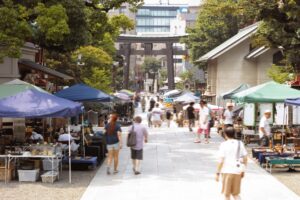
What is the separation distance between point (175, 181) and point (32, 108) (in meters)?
4.23

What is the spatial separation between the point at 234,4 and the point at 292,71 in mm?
8443

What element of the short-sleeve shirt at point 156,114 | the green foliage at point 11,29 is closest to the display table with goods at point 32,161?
the green foliage at point 11,29

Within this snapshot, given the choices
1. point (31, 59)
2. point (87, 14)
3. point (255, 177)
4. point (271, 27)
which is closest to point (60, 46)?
point (87, 14)

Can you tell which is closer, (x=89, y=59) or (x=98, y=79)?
(x=89, y=59)

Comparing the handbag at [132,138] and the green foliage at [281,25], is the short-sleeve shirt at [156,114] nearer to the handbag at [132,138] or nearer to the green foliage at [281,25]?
the green foliage at [281,25]

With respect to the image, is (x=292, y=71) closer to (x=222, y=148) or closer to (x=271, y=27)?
(x=271, y=27)

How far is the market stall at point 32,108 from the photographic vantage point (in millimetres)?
14438

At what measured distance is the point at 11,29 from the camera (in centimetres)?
1917

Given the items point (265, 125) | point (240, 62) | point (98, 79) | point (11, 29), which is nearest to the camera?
point (11, 29)

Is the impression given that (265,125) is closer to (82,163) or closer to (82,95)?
(82,163)

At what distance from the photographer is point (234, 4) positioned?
2586cm

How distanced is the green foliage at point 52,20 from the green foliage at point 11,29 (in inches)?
19.7

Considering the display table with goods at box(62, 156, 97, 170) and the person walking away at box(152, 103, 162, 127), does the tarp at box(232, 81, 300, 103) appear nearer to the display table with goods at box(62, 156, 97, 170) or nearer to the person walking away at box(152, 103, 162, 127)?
the display table with goods at box(62, 156, 97, 170)

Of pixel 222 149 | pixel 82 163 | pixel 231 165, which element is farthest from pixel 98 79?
pixel 231 165
